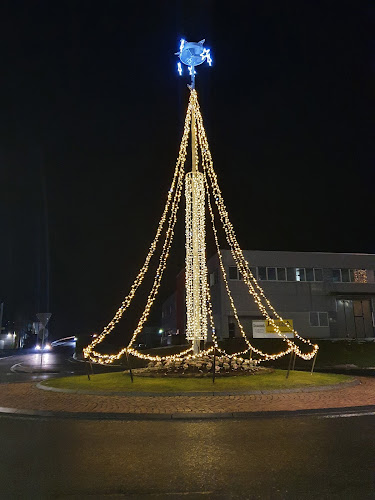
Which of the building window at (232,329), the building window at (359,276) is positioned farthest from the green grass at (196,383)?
the building window at (359,276)

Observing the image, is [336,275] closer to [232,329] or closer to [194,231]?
[232,329]

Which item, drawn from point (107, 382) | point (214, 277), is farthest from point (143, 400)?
point (214, 277)

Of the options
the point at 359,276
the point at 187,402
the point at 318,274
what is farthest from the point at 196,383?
the point at 359,276

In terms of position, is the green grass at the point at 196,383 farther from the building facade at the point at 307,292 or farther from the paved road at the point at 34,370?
the building facade at the point at 307,292

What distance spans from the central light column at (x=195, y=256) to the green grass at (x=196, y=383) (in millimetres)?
2550

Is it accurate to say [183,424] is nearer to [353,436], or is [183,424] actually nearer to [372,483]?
[353,436]

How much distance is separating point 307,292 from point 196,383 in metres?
25.7

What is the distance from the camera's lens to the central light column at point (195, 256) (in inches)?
645

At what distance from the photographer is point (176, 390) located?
457 inches

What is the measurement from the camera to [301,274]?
37.1m

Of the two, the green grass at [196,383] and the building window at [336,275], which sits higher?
the building window at [336,275]

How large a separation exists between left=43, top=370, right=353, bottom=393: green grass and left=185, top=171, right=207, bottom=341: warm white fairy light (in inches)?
102

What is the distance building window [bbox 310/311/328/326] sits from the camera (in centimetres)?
3666

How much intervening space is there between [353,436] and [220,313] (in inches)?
1081
